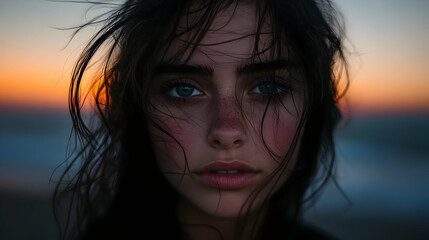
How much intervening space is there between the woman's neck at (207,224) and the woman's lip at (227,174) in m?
0.19

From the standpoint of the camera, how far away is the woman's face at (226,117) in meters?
0.83

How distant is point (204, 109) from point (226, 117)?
0.08 metres

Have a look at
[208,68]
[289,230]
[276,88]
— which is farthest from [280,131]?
[289,230]

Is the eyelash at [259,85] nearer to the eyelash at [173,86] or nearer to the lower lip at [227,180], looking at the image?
the eyelash at [173,86]

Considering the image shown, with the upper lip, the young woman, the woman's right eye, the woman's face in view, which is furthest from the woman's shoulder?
the woman's right eye

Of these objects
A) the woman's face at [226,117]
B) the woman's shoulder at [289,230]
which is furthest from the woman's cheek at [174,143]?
the woman's shoulder at [289,230]

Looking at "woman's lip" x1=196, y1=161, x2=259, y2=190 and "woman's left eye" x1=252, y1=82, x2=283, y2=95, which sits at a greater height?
"woman's left eye" x1=252, y1=82, x2=283, y2=95

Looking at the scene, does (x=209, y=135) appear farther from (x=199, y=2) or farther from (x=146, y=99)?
(x=199, y=2)

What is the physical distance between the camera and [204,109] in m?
0.87

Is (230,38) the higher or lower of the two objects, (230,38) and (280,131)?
the higher

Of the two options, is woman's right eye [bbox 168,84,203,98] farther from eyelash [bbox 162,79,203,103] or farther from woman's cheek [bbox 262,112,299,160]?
woman's cheek [bbox 262,112,299,160]

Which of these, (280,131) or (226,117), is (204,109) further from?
(280,131)

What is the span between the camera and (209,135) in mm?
815

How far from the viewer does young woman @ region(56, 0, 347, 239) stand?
84 cm
